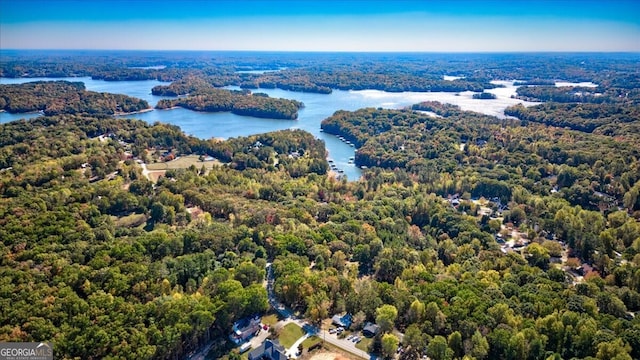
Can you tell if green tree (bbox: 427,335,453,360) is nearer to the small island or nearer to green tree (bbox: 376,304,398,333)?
green tree (bbox: 376,304,398,333)

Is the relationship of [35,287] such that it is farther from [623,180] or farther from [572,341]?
[623,180]

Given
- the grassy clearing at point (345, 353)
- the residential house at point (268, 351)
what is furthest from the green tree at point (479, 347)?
the residential house at point (268, 351)

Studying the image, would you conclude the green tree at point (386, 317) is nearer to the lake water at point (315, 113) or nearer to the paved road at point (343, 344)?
the paved road at point (343, 344)

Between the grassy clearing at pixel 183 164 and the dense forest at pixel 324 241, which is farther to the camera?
the grassy clearing at pixel 183 164

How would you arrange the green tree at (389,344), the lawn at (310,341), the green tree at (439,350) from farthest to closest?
the lawn at (310,341) < the green tree at (389,344) < the green tree at (439,350)

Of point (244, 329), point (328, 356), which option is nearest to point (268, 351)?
point (244, 329)

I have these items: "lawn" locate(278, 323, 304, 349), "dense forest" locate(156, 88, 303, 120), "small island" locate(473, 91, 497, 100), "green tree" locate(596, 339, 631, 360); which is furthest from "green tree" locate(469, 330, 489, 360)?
"small island" locate(473, 91, 497, 100)

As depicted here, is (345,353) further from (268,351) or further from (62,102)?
(62,102)
